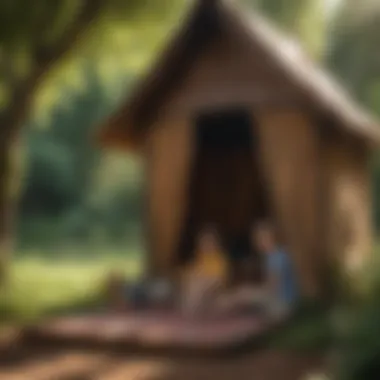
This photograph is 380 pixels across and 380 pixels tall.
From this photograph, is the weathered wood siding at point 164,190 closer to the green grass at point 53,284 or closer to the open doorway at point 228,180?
the green grass at point 53,284

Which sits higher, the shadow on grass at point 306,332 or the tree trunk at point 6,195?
the tree trunk at point 6,195

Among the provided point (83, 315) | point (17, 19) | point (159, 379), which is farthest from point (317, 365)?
point (17, 19)

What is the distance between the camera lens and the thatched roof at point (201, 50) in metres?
5.95

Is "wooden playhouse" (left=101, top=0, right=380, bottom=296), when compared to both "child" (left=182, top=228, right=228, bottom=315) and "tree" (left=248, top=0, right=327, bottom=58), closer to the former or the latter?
"child" (left=182, top=228, right=228, bottom=315)

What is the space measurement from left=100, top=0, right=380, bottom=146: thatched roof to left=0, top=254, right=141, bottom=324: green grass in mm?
1280

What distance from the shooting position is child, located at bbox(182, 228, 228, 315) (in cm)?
608

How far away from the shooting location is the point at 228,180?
7.67 meters

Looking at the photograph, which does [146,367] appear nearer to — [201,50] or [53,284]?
[201,50]

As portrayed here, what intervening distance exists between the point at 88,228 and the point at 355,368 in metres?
5.61

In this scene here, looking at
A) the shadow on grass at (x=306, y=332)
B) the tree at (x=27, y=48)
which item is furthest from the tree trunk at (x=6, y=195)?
the shadow on grass at (x=306, y=332)

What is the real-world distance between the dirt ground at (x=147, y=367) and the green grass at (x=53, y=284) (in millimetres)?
1052

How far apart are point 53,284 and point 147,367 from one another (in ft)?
9.56

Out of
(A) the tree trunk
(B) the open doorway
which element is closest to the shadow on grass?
(B) the open doorway

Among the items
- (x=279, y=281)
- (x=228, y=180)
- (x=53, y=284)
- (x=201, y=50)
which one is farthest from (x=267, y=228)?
(x=53, y=284)
